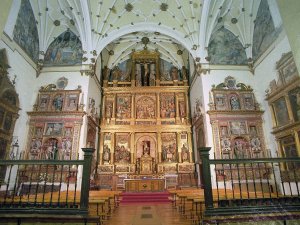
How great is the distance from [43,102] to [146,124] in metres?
7.37

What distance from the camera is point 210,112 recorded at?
12.6m

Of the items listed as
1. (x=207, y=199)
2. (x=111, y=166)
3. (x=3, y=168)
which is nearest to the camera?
(x=207, y=199)

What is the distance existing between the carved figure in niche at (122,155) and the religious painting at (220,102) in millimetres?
7320

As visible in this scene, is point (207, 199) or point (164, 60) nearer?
point (207, 199)

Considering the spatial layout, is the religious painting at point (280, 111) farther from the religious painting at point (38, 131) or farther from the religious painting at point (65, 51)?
the religious painting at point (38, 131)

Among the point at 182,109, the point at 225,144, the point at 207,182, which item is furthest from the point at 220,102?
the point at 207,182

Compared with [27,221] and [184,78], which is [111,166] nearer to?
[184,78]

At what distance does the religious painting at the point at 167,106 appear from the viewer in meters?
17.0

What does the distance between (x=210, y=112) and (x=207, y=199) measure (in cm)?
863

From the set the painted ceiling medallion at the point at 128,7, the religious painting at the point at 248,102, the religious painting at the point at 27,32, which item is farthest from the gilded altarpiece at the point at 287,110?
the religious painting at the point at 27,32

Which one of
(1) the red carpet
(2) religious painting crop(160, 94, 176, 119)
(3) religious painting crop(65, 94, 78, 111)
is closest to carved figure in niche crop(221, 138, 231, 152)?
(1) the red carpet

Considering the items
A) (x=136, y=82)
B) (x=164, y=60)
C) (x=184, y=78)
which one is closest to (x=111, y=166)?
(x=136, y=82)

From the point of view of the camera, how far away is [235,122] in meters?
12.8

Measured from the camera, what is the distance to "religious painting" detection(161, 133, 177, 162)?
15625mm
